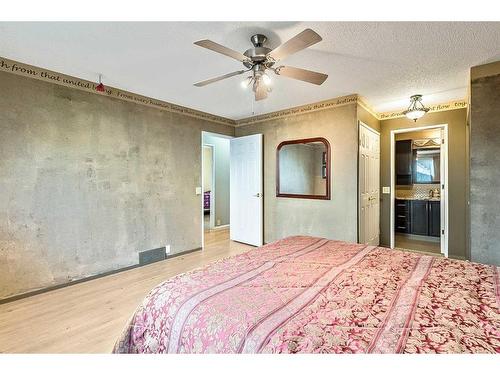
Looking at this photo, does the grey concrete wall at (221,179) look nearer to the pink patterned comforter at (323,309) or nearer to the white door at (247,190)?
the white door at (247,190)

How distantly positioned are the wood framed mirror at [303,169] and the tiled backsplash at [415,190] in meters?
2.84

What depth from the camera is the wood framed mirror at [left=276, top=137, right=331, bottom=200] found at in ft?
12.8

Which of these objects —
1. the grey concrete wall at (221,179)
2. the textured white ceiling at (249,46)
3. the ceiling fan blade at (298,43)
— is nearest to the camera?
the ceiling fan blade at (298,43)

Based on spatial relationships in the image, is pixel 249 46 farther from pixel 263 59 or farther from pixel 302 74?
pixel 302 74

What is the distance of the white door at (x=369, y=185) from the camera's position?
3.65 metres

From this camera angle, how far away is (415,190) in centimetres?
560

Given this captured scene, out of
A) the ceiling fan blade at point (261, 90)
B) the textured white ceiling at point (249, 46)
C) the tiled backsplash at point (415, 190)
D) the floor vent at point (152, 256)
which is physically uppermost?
the textured white ceiling at point (249, 46)

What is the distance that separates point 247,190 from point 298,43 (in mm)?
3284

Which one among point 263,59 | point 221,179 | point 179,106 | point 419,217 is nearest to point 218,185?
point 221,179

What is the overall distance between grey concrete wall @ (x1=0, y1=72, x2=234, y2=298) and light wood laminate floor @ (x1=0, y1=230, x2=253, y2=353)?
0.24 m

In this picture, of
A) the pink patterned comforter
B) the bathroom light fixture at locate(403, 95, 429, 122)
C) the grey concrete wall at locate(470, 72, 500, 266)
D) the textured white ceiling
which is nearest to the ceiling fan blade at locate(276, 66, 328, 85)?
the textured white ceiling

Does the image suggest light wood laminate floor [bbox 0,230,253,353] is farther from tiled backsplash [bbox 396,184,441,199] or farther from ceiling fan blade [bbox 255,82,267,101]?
tiled backsplash [bbox 396,184,441,199]

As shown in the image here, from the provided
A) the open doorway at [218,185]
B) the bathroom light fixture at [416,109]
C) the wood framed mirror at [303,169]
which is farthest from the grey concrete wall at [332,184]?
the open doorway at [218,185]

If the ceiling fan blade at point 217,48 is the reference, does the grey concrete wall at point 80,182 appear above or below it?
below
